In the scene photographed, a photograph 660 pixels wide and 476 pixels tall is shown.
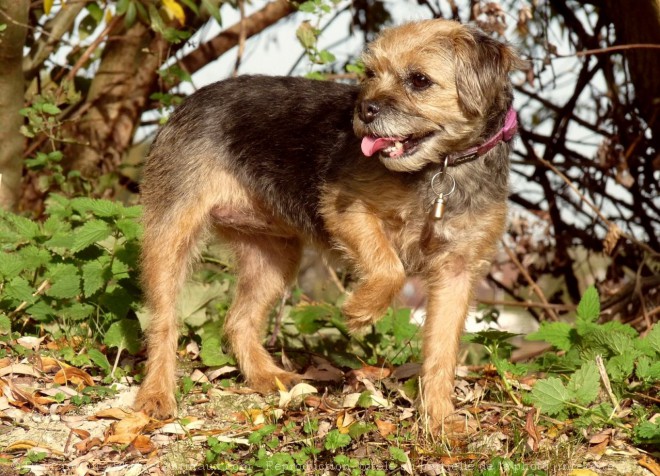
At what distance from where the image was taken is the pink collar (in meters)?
3.95

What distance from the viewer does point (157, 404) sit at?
4031 millimetres

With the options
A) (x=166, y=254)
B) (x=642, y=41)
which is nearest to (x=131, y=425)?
(x=166, y=254)

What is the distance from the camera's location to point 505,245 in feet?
21.0

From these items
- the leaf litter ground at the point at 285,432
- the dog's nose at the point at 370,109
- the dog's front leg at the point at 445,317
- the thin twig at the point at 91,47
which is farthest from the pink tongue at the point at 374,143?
the thin twig at the point at 91,47

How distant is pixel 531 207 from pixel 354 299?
322cm

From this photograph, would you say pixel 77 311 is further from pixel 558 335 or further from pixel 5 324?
pixel 558 335

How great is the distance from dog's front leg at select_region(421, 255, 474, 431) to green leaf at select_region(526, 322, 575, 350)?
1.42 ft

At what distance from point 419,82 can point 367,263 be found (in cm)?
84

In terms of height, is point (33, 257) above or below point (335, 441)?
above

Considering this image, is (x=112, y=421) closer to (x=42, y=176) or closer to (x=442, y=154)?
(x=442, y=154)

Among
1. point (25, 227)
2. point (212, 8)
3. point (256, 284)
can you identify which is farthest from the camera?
point (212, 8)

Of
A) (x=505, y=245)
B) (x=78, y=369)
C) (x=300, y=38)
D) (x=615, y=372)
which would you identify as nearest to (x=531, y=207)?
(x=505, y=245)

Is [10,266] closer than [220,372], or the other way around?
[10,266]

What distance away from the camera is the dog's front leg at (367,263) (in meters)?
3.95
